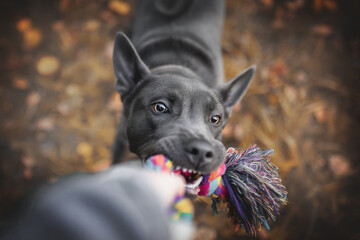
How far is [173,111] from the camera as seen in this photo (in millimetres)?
1922

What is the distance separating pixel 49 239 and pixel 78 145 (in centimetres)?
314

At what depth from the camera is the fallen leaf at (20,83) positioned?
12.4ft

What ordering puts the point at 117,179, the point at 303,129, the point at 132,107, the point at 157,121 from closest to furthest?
the point at 117,179
the point at 157,121
the point at 132,107
the point at 303,129

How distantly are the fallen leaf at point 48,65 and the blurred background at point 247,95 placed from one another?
0.01 meters

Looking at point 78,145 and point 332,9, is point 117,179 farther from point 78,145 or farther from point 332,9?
point 332,9

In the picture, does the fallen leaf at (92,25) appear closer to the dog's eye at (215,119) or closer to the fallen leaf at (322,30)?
the dog's eye at (215,119)

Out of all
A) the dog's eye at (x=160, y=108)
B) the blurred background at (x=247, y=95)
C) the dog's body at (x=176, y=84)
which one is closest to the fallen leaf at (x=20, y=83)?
the blurred background at (x=247, y=95)

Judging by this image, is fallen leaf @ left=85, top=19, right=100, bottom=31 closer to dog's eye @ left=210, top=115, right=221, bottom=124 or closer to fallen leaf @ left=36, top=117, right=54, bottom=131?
fallen leaf @ left=36, top=117, right=54, bottom=131

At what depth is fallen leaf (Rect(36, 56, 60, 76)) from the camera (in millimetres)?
3824

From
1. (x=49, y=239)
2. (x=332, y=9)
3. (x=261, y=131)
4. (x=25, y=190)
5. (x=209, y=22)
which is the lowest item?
(x=25, y=190)

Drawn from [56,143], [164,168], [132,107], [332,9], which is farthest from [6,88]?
[332,9]

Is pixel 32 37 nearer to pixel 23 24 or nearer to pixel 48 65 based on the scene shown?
pixel 23 24

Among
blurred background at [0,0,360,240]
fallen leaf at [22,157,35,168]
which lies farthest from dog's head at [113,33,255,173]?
fallen leaf at [22,157,35,168]

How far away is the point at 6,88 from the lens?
3748 mm
